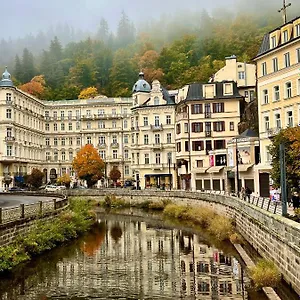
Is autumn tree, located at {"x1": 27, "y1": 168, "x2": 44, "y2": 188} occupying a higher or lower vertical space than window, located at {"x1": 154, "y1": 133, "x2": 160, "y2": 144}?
lower

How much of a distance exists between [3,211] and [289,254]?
55.0 ft

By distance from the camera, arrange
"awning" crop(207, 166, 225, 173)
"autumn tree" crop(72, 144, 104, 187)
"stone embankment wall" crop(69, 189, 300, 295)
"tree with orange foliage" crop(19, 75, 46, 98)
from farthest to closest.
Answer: "tree with orange foliage" crop(19, 75, 46, 98) < "autumn tree" crop(72, 144, 104, 187) < "awning" crop(207, 166, 225, 173) < "stone embankment wall" crop(69, 189, 300, 295)

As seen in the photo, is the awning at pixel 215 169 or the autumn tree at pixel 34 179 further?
the autumn tree at pixel 34 179

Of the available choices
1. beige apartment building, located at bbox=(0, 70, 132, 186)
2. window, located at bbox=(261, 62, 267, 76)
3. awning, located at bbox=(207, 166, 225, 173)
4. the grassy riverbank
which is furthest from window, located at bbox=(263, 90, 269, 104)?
beige apartment building, located at bbox=(0, 70, 132, 186)

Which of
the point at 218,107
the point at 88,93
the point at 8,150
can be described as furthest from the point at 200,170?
the point at 88,93

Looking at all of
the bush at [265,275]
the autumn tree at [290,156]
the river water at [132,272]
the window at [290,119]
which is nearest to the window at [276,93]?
the window at [290,119]

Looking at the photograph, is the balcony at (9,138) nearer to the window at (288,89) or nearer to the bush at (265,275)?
the window at (288,89)

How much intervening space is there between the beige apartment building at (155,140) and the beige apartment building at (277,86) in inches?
1253

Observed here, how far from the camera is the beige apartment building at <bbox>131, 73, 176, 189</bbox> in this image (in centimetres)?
8362

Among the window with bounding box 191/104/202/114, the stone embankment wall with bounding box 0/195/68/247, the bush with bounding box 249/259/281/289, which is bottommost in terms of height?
the bush with bounding box 249/259/281/289

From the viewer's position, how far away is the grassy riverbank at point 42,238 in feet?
90.6

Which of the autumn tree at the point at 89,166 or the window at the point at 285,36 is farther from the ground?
the window at the point at 285,36

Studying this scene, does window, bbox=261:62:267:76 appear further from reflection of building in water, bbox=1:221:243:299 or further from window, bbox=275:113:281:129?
reflection of building in water, bbox=1:221:243:299

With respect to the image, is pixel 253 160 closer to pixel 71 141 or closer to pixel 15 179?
pixel 15 179
